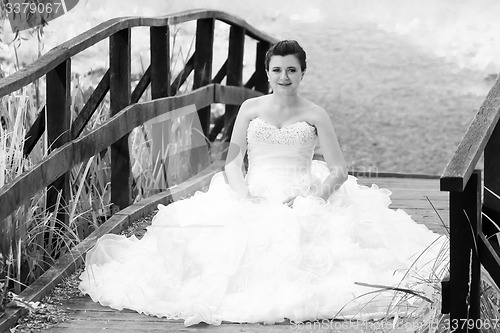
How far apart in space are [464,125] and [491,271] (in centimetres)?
1706

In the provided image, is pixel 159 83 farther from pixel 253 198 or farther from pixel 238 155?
pixel 253 198

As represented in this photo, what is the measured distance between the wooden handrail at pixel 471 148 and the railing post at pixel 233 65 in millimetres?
4831

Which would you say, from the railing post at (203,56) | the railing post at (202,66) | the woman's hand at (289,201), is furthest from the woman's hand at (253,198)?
the railing post at (203,56)

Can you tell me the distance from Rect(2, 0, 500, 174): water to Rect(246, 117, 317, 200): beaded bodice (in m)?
13.9

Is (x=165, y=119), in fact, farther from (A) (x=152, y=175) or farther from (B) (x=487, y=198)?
(B) (x=487, y=198)

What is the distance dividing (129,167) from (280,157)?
1047mm

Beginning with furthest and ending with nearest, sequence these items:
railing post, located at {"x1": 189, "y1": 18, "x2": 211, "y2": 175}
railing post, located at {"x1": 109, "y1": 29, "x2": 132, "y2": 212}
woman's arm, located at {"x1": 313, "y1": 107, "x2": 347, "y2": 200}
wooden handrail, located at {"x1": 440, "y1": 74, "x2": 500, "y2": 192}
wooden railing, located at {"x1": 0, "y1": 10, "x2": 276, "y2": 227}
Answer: railing post, located at {"x1": 189, "y1": 18, "x2": 211, "y2": 175}
railing post, located at {"x1": 109, "y1": 29, "x2": 132, "y2": 212}
woman's arm, located at {"x1": 313, "y1": 107, "x2": 347, "y2": 200}
wooden railing, located at {"x1": 0, "y1": 10, "x2": 276, "y2": 227}
wooden handrail, located at {"x1": 440, "y1": 74, "x2": 500, "y2": 192}

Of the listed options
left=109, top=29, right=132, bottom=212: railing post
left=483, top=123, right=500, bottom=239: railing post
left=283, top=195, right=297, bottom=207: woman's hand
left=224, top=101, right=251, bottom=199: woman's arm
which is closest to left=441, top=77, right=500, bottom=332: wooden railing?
left=483, top=123, right=500, bottom=239: railing post

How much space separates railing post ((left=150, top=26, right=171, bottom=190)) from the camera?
5.81 metres

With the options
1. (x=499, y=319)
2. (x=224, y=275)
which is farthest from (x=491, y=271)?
(x=224, y=275)

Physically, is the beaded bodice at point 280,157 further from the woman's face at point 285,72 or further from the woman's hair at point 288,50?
the woman's hair at point 288,50

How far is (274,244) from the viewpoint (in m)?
3.85

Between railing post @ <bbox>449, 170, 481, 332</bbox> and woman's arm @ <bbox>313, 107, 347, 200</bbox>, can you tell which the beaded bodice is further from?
railing post @ <bbox>449, 170, 481, 332</bbox>

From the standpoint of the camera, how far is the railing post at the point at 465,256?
2.67m
